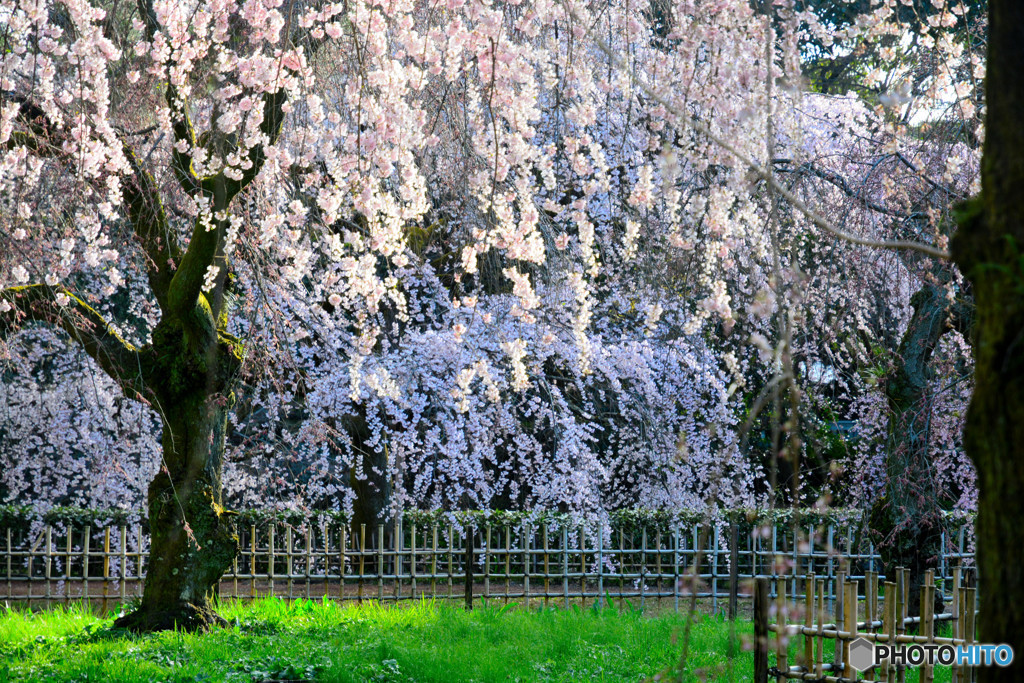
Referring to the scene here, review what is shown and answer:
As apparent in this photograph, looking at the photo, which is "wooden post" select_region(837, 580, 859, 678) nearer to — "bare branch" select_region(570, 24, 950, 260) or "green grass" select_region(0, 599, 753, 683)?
"green grass" select_region(0, 599, 753, 683)

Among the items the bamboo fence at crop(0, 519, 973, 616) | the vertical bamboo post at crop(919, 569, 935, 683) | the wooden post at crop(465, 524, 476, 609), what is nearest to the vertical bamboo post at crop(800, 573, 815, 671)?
the vertical bamboo post at crop(919, 569, 935, 683)

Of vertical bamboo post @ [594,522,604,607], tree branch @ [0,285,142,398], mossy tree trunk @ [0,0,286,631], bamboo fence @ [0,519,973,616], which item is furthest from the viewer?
vertical bamboo post @ [594,522,604,607]

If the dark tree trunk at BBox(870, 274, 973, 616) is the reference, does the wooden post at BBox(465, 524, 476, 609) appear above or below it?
below

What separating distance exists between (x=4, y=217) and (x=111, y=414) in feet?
13.3

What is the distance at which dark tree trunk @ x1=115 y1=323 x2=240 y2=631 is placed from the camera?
6309 mm

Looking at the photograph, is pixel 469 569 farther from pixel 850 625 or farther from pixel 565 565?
pixel 850 625

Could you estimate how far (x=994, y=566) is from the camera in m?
Result: 1.63

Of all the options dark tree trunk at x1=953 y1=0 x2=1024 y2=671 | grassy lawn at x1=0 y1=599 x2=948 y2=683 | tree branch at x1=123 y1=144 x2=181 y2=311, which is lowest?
grassy lawn at x1=0 y1=599 x2=948 y2=683

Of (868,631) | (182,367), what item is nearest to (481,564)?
(182,367)

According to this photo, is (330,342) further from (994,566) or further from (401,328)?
(994,566)

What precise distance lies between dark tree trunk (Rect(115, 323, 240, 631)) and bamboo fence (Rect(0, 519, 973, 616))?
4.41 ft

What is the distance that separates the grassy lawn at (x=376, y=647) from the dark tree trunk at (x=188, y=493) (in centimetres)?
28

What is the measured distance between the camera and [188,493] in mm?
6438

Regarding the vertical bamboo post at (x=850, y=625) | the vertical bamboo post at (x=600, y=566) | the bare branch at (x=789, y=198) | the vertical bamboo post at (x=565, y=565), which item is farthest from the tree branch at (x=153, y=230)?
the vertical bamboo post at (x=850, y=625)
